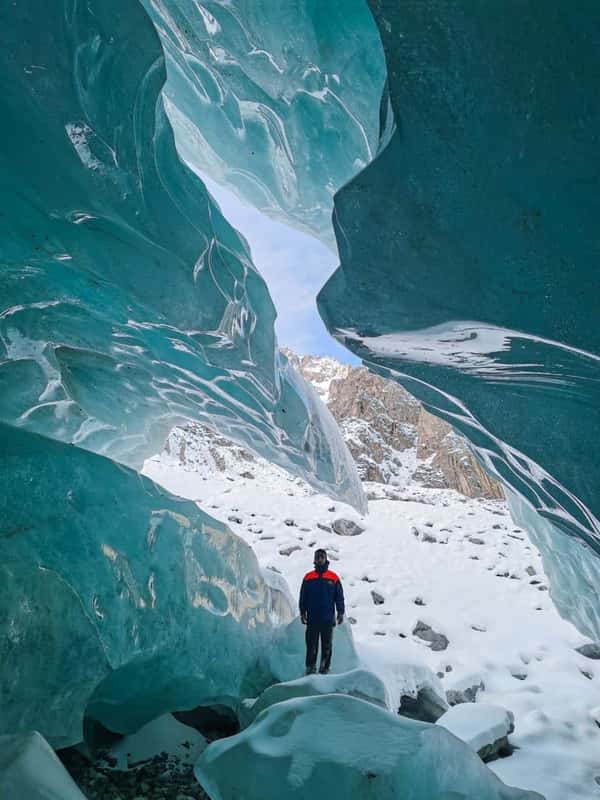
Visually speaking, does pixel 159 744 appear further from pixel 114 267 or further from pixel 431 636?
pixel 431 636

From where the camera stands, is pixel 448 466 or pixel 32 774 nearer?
pixel 32 774

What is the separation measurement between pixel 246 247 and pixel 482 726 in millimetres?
3916

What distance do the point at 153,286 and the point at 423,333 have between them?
175cm

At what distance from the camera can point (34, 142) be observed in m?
2.39

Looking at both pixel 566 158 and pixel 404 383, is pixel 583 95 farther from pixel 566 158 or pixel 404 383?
pixel 404 383

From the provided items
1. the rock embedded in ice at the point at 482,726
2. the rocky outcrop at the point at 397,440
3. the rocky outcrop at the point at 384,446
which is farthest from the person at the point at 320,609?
the rocky outcrop at the point at 384,446

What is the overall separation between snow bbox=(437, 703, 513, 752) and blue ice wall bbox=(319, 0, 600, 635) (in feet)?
4.87

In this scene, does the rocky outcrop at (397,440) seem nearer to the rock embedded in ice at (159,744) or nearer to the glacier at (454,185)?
the glacier at (454,185)

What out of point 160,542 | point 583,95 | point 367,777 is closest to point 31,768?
point 367,777

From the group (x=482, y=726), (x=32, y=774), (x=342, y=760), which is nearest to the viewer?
(x=32, y=774)

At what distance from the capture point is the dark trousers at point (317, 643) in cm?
374

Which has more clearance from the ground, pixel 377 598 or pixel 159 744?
pixel 159 744

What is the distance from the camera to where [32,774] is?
1.66m

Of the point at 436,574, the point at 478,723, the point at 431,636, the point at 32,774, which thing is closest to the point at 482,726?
the point at 478,723
